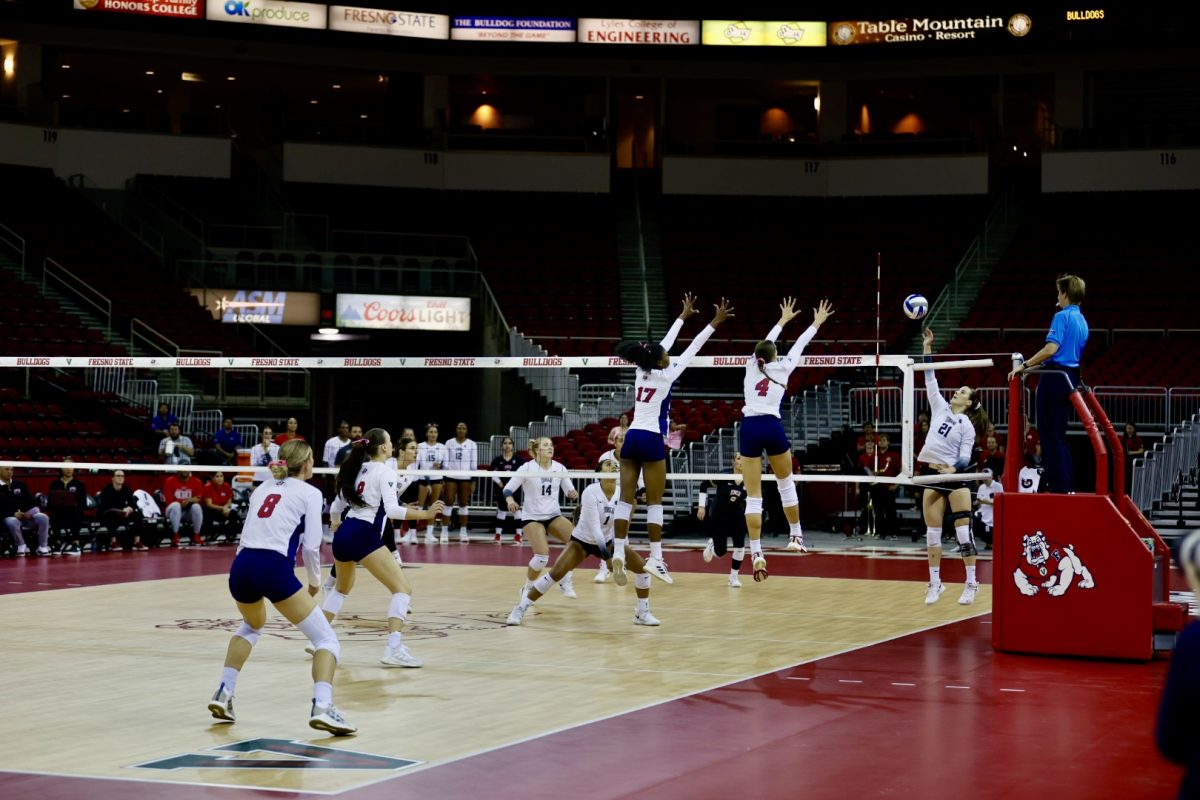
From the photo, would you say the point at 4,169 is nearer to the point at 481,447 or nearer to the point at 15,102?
the point at 15,102

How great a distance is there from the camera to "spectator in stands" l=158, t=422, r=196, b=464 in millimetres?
A: 23056

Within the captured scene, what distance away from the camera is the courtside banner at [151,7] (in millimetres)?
34062

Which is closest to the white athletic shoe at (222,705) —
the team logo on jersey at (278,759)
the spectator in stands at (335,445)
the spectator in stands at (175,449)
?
the team logo on jersey at (278,759)

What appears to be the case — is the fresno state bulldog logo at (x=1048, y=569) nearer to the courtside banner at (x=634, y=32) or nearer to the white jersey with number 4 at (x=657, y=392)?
the white jersey with number 4 at (x=657, y=392)

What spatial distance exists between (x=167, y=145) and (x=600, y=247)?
11281 mm

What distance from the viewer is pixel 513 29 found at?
120 ft

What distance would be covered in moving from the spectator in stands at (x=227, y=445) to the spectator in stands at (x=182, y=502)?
0.58 meters

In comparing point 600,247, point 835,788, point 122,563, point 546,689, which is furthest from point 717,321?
point 600,247

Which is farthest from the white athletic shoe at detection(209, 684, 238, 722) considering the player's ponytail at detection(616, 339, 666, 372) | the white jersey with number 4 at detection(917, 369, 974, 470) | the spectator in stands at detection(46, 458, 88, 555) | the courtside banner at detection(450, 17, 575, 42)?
the courtside banner at detection(450, 17, 575, 42)

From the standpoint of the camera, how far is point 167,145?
36.2m

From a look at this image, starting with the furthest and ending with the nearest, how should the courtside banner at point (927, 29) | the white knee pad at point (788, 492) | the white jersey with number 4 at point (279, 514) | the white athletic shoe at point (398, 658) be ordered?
1. the courtside banner at point (927, 29)
2. the white knee pad at point (788, 492)
3. the white athletic shoe at point (398, 658)
4. the white jersey with number 4 at point (279, 514)

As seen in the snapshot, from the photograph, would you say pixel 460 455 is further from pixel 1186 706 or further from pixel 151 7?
pixel 1186 706

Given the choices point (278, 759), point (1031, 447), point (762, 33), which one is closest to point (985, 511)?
point (1031, 447)

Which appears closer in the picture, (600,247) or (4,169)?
(4,169)
